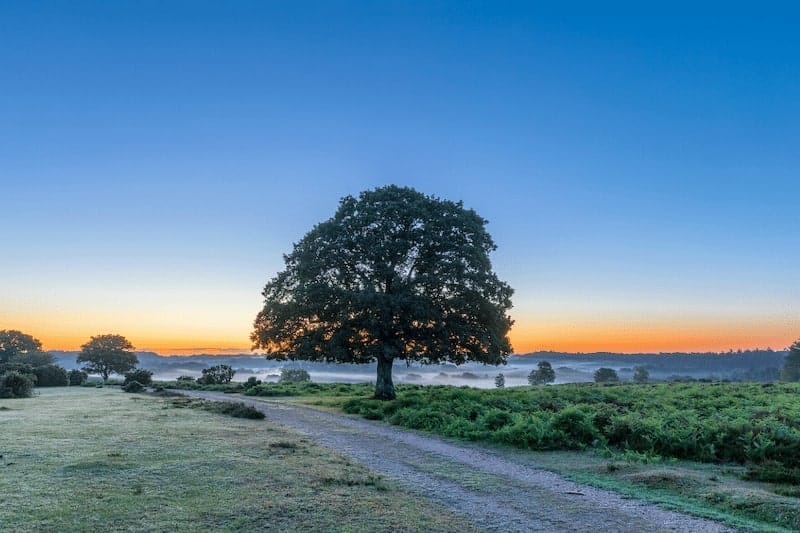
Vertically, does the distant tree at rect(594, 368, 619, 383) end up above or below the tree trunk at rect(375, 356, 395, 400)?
below

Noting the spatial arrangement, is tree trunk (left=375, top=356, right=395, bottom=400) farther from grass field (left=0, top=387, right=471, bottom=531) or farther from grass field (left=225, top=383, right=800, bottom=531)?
grass field (left=0, top=387, right=471, bottom=531)

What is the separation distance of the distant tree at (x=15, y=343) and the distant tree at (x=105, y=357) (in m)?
9.06

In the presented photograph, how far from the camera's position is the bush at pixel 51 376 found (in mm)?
51406

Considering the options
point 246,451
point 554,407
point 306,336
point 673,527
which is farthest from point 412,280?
point 673,527

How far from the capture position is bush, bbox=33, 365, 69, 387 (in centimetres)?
5141

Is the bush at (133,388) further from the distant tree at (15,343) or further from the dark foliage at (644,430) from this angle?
the distant tree at (15,343)

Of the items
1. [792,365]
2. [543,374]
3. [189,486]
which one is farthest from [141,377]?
[792,365]

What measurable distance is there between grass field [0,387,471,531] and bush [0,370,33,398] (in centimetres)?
2211

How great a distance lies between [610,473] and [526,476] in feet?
6.80

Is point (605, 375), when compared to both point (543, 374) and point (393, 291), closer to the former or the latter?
point (543, 374)

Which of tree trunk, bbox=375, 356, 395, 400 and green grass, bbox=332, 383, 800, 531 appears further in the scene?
tree trunk, bbox=375, 356, 395, 400

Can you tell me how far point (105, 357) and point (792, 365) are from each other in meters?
110

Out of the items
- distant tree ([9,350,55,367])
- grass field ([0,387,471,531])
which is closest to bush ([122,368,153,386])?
distant tree ([9,350,55,367])

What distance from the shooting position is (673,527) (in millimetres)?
8641
